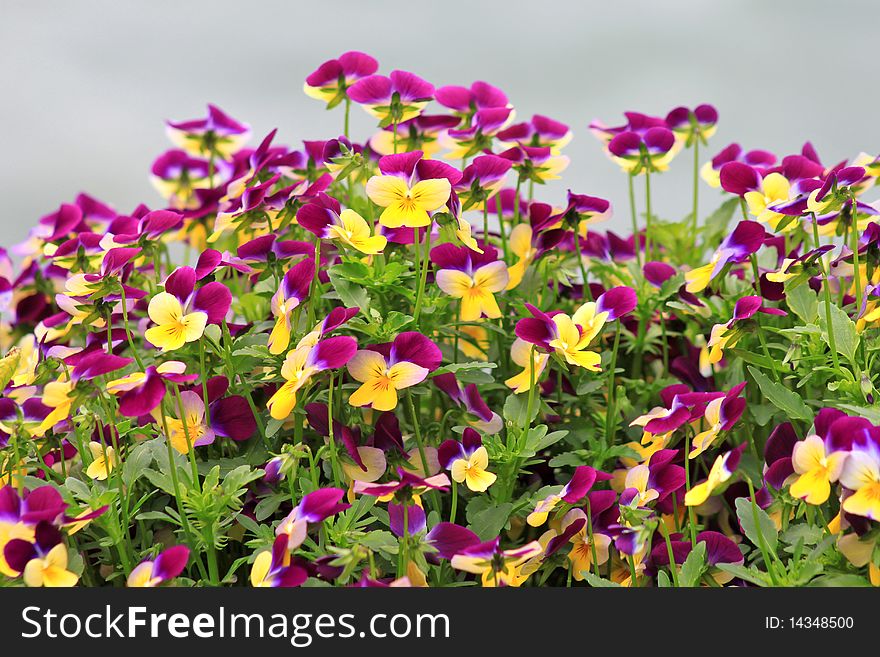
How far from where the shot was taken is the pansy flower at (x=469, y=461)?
825 mm

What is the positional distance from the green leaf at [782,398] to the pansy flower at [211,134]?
0.87 metres

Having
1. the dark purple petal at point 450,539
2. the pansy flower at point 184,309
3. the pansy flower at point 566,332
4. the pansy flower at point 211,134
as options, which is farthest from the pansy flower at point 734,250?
the pansy flower at point 211,134

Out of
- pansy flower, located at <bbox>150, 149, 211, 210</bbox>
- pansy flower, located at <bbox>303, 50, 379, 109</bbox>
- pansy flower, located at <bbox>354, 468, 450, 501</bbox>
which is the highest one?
pansy flower, located at <bbox>150, 149, 211, 210</bbox>

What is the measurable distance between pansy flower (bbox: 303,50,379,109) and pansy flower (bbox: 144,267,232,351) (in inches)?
14.4

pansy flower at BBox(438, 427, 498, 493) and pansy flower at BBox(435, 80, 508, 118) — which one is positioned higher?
pansy flower at BBox(435, 80, 508, 118)

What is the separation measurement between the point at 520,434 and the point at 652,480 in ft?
0.39

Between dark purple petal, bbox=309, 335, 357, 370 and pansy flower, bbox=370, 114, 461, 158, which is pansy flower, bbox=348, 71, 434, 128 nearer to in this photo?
pansy flower, bbox=370, 114, 461, 158

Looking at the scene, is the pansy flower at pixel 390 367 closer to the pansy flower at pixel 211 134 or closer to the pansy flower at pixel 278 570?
the pansy flower at pixel 278 570

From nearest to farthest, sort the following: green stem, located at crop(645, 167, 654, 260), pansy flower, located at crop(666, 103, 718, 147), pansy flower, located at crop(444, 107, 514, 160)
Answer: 1. pansy flower, located at crop(444, 107, 514, 160)
2. green stem, located at crop(645, 167, 654, 260)
3. pansy flower, located at crop(666, 103, 718, 147)

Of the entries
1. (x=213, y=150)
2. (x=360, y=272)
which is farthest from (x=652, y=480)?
(x=213, y=150)

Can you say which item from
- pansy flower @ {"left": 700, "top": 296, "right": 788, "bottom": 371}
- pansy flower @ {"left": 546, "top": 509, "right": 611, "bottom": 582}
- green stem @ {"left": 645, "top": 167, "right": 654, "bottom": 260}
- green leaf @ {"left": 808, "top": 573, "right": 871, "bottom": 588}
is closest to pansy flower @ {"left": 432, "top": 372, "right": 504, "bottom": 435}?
pansy flower @ {"left": 546, "top": 509, "right": 611, "bottom": 582}

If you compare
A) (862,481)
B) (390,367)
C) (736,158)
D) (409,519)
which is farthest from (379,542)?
(736,158)

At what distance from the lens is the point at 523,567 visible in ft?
2.77

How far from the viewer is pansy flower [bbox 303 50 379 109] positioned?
44.0 inches
